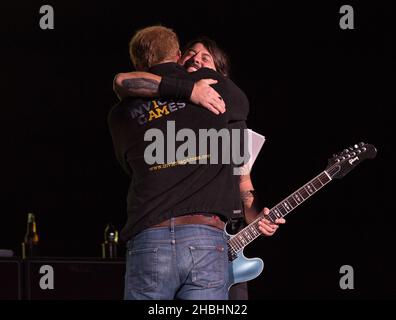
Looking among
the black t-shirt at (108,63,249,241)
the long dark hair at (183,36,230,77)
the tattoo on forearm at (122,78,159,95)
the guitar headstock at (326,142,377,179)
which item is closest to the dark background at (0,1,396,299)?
the guitar headstock at (326,142,377,179)

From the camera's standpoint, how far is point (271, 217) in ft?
10.8

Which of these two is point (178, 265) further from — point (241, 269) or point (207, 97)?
point (241, 269)

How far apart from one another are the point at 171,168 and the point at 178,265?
270 mm

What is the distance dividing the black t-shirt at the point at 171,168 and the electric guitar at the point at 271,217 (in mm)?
1007

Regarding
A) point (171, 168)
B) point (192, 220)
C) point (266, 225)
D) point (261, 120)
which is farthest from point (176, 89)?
point (261, 120)

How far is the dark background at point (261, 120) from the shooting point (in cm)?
498

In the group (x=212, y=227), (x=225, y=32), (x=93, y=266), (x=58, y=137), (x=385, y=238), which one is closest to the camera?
(x=212, y=227)

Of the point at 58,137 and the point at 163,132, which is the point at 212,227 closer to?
the point at 163,132

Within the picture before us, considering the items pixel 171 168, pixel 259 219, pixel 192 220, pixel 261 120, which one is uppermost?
pixel 261 120

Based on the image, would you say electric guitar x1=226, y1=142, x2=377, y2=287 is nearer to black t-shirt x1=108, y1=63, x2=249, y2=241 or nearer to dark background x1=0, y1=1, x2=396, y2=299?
black t-shirt x1=108, y1=63, x2=249, y2=241

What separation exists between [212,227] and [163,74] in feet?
1.56

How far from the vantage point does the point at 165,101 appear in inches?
84.6

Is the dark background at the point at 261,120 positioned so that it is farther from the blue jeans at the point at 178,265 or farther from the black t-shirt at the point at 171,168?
the blue jeans at the point at 178,265

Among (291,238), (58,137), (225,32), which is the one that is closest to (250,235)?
(291,238)
